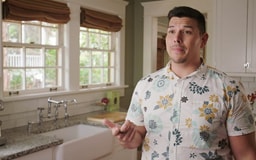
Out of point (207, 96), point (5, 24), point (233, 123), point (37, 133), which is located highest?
point (5, 24)

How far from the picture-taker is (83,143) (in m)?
2.55

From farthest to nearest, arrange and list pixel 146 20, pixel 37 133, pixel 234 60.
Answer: pixel 146 20, pixel 234 60, pixel 37 133

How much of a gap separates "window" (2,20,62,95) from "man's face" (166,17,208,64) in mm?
1854

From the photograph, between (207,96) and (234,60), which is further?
(234,60)

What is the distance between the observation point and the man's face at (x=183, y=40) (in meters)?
1.30

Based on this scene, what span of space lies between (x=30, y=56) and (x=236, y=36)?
2243 mm

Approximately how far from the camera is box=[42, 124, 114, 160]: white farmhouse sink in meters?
2.39

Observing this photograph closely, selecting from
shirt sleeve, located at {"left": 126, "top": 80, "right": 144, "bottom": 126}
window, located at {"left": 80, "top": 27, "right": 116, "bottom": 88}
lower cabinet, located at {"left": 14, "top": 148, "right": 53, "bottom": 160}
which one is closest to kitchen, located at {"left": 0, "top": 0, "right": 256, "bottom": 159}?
window, located at {"left": 80, "top": 27, "right": 116, "bottom": 88}

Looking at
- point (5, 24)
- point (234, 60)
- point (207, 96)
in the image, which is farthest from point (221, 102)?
point (234, 60)

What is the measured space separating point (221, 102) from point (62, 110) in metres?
2.26

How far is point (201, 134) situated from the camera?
4.10 feet

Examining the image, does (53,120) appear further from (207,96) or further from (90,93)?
(207,96)

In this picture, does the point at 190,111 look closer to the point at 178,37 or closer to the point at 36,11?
the point at 178,37

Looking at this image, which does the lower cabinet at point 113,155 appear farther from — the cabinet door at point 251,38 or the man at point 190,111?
the cabinet door at point 251,38
